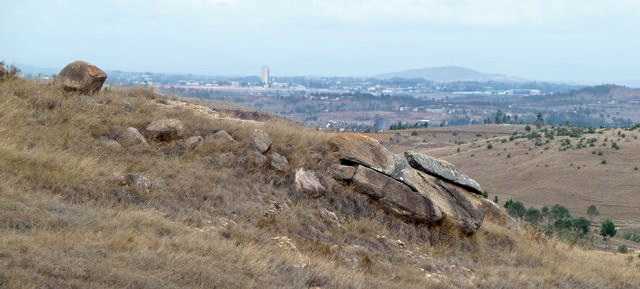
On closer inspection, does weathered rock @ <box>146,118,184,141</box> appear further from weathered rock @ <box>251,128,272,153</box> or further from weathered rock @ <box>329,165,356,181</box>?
weathered rock @ <box>329,165,356,181</box>

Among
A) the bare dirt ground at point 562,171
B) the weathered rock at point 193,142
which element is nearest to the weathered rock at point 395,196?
the weathered rock at point 193,142

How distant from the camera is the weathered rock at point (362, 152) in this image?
1123cm

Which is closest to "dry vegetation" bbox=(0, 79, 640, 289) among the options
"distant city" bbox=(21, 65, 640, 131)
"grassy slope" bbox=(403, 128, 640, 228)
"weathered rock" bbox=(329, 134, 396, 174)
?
"weathered rock" bbox=(329, 134, 396, 174)

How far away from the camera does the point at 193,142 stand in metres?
10.7

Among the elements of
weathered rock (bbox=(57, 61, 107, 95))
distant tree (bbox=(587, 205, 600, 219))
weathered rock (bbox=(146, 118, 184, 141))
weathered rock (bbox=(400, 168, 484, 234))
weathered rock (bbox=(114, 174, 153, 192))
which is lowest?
distant tree (bbox=(587, 205, 600, 219))

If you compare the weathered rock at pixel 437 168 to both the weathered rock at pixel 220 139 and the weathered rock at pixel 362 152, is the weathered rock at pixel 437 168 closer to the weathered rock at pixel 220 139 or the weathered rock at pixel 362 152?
the weathered rock at pixel 362 152

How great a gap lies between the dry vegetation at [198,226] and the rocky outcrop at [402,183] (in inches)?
9.0

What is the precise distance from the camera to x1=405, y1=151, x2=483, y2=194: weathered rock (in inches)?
480

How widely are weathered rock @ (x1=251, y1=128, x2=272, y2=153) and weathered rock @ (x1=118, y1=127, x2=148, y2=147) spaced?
164 centimetres

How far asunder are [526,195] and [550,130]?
1728 cm

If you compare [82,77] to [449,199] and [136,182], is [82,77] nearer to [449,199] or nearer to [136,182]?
[136,182]

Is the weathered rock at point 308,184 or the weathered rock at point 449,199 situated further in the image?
the weathered rock at point 449,199

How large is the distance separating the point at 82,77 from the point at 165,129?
2.14 m

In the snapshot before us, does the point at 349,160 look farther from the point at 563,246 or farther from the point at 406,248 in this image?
the point at 563,246
